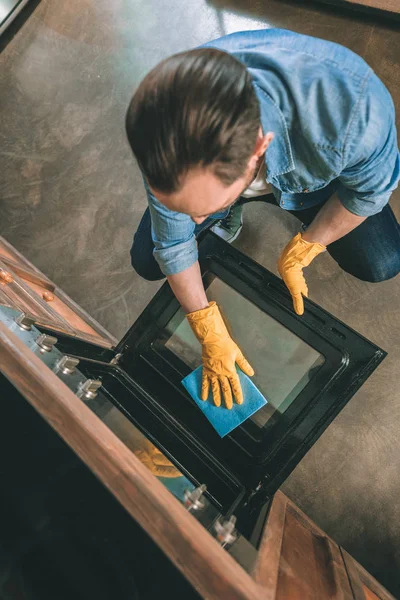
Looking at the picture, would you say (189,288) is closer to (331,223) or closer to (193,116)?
(331,223)

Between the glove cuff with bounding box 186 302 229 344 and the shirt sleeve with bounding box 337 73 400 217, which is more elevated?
the shirt sleeve with bounding box 337 73 400 217

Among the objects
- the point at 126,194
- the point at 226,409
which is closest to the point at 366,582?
the point at 226,409

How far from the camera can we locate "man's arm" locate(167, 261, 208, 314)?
120 centimetres

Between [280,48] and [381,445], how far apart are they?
5.32ft

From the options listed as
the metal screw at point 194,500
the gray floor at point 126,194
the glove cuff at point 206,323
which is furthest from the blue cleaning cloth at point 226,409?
the gray floor at point 126,194

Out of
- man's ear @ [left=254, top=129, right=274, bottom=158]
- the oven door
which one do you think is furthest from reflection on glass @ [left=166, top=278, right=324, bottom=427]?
man's ear @ [left=254, top=129, right=274, bottom=158]

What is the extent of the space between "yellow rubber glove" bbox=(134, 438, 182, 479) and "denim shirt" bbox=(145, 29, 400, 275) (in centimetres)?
76

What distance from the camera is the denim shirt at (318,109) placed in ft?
2.97

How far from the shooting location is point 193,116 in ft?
2.22

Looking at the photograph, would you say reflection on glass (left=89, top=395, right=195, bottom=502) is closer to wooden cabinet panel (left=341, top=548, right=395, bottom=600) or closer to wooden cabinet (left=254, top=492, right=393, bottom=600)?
wooden cabinet (left=254, top=492, right=393, bottom=600)

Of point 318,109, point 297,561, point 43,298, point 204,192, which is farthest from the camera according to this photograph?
point 43,298

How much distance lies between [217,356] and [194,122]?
27.8 inches

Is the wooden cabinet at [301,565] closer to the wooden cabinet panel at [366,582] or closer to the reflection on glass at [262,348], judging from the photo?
the wooden cabinet panel at [366,582]

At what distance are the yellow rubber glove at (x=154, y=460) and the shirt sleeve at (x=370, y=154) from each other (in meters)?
0.84
